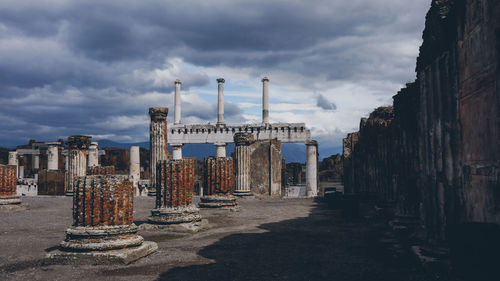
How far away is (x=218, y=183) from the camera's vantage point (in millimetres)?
12102

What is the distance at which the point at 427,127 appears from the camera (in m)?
4.72

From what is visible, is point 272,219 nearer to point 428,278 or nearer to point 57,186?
point 428,278

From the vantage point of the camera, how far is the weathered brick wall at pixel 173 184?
27.9 ft

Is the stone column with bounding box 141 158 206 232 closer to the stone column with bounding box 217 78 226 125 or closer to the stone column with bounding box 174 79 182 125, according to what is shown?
the stone column with bounding box 217 78 226 125

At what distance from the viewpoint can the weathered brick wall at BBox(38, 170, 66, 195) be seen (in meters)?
23.4

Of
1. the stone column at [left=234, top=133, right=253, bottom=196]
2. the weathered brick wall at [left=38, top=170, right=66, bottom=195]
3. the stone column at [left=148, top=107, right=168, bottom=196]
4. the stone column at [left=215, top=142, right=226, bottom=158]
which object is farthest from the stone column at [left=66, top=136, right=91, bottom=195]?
the stone column at [left=215, top=142, right=226, bottom=158]

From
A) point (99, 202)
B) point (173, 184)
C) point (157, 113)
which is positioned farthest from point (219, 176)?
point (99, 202)

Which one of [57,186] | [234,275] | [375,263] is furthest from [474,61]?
[57,186]

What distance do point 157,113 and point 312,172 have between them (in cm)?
1783

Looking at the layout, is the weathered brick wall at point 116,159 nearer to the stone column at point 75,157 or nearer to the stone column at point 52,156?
the stone column at point 52,156

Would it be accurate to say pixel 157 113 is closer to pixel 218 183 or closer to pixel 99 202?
pixel 218 183

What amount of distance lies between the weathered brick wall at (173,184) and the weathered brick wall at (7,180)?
7.69 meters

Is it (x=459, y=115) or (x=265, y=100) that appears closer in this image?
(x=459, y=115)

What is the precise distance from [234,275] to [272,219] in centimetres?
518
